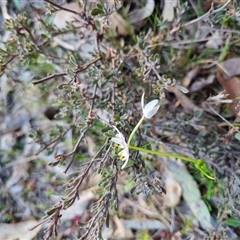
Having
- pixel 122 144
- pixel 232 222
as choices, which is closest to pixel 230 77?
pixel 232 222

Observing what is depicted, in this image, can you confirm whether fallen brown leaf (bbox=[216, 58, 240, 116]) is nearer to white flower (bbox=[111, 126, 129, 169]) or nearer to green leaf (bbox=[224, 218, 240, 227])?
green leaf (bbox=[224, 218, 240, 227])

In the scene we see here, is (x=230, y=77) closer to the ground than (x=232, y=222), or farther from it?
farther from it

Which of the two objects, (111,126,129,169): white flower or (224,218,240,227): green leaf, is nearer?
(111,126,129,169): white flower

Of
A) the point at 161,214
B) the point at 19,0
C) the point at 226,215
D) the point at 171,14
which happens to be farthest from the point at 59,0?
the point at 226,215

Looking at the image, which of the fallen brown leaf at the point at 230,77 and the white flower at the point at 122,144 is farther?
the fallen brown leaf at the point at 230,77

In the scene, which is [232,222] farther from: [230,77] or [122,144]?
[122,144]

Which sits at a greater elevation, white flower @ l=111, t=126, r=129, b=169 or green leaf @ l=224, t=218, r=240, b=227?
white flower @ l=111, t=126, r=129, b=169

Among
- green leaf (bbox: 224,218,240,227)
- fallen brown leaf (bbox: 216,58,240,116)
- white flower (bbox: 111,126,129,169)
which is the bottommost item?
green leaf (bbox: 224,218,240,227)

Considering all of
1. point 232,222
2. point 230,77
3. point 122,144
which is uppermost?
point 122,144

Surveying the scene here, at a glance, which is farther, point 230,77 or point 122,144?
point 230,77

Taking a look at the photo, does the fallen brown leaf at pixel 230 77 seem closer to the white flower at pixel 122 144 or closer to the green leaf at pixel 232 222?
the green leaf at pixel 232 222

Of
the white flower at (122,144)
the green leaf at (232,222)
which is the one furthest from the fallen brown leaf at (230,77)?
the white flower at (122,144)

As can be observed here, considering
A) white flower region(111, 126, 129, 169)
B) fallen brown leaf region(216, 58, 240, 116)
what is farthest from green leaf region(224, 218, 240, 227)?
white flower region(111, 126, 129, 169)
